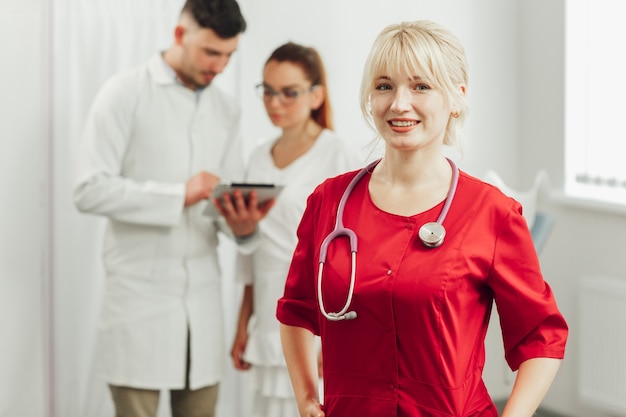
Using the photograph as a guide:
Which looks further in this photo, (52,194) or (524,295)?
(52,194)

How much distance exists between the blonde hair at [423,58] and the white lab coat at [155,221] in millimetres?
1496

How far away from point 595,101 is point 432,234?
2551 millimetres

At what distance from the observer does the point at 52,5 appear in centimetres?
312

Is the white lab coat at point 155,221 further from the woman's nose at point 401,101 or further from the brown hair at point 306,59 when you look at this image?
the woman's nose at point 401,101

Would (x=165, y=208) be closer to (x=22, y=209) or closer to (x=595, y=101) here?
(x=22, y=209)

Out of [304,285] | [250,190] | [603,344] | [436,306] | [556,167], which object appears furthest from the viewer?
[556,167]

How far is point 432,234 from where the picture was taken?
1577 mm

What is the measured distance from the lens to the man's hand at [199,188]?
3039 mm

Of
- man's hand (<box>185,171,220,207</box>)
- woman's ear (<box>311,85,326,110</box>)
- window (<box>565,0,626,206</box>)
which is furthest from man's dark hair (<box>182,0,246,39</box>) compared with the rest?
window (<box>565,0,626,206</box>)

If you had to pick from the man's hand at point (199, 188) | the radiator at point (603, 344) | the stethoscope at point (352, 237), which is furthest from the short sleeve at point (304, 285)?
the radiator at point (603, 344)

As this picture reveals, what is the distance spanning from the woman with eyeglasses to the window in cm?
125

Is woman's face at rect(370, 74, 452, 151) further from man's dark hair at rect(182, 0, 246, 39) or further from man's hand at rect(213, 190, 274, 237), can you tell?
man's dark hair at rect(182, 0, 246, 39)

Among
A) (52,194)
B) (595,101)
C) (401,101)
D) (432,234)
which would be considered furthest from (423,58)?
(595,101)

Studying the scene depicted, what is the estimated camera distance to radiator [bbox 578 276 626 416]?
12.2 ft
